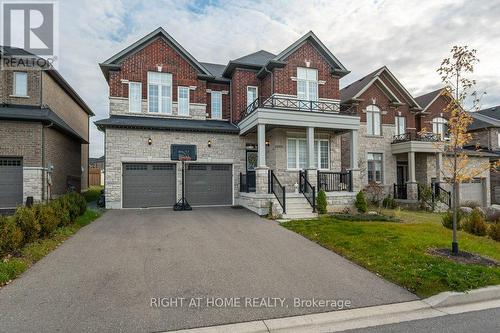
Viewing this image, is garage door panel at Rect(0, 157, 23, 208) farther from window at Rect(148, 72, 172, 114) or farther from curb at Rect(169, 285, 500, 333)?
curb at Rect(169, 285, 500, 333)

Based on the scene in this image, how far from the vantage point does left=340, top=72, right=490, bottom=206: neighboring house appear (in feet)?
62.1

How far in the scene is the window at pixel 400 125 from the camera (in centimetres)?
2069

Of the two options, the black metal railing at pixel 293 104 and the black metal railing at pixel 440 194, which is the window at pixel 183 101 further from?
the black metal railing at pixel 440 194

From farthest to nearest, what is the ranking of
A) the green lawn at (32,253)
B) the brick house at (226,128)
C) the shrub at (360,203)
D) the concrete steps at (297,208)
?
1. the brick house at (226,128)
2. the shrub at (360,203)
3. the concrete steps at (297,208)
4. the green lawn at (32,253)

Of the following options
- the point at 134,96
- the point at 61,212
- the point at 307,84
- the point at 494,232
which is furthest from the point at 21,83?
the point at 494,232

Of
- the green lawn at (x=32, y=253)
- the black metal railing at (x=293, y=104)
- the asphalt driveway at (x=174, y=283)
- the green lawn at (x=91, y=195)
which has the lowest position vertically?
the asphalt driveway at (x=174, y=283)

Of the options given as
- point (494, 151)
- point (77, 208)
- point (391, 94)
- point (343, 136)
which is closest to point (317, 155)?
point (343, 136)

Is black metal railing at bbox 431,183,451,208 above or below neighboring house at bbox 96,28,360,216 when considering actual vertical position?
below

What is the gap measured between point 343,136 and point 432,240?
12.1m

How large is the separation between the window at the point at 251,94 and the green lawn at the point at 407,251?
9070 mm

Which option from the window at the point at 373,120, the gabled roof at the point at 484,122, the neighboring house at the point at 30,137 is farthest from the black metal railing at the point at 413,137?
the neighboring house at the point at 30,137

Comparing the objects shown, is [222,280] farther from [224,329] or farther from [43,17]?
[43,17]

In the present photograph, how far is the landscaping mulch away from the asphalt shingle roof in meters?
11.3

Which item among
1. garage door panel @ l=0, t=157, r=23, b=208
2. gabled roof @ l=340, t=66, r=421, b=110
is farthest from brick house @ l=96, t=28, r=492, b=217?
garage door panel @ l=0, t=157, r=23, b=208
